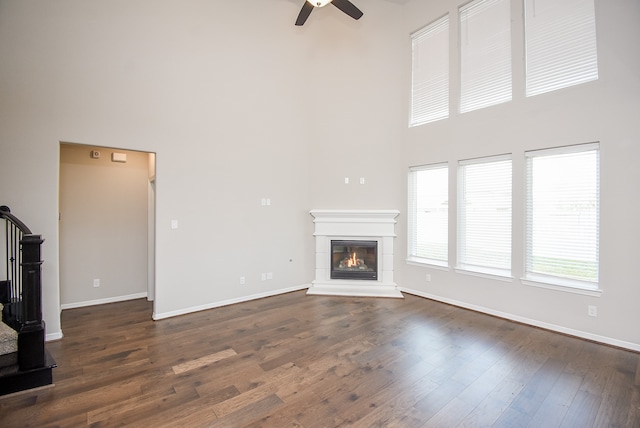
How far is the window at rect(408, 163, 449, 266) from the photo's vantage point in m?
4.64

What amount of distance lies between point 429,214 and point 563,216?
1.76 meters

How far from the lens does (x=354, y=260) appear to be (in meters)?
5.30

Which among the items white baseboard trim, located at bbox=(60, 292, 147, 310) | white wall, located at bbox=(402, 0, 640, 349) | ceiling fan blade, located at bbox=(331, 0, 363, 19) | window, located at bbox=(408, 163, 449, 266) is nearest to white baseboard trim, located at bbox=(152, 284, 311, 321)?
white baseboard trim, located at bbox=(60, 292, 147, 310)

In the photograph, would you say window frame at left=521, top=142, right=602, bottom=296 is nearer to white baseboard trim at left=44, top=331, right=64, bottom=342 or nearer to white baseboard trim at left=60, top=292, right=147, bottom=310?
white baseboard trim at left=44, top=331, right=64, bottom=342

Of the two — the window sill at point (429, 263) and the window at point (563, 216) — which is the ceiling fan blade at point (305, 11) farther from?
the window sill at point (429, 263)

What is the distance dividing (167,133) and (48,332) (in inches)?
106

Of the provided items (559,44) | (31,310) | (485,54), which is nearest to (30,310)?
(31,310)

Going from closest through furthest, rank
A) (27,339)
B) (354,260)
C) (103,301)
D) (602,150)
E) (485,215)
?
(27,339), (602,150), (485,215), (103,301), (354,260)

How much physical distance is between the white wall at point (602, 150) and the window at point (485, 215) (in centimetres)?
14

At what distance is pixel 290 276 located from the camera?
5.17 metres

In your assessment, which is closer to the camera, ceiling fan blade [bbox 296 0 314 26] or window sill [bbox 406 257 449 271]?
ceiling fan blade [bbox 296 0 314 26]

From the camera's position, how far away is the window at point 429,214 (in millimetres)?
4645

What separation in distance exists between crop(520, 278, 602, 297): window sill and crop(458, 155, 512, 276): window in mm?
286

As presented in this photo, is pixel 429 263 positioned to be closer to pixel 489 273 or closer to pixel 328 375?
pixel 489 273
